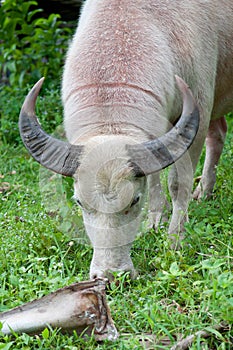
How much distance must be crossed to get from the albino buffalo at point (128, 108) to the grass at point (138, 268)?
21cm

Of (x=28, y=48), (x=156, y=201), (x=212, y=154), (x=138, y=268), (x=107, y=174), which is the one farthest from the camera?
(x=28, y=48)

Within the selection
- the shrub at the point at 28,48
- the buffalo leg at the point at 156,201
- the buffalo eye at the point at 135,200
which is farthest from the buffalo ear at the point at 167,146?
the shrub at the point at 28,48

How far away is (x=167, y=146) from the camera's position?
4.30m

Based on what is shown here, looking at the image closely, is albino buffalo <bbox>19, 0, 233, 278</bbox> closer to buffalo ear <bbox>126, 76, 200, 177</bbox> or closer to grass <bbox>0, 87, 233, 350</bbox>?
buffalo ear <bbox>126, 76, 200, 177</bbox>

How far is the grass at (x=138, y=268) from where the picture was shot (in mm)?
3668

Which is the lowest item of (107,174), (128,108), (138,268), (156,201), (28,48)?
(156,201)

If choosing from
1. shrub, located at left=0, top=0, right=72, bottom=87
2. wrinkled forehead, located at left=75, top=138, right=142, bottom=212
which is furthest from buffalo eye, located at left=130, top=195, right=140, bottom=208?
shrub, located at left=0, top=0, right=72, bottom=87

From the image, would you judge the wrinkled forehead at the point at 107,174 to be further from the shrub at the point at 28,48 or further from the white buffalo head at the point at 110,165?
the shrub at the point at 28,48

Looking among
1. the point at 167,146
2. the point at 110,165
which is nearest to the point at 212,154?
the point at 167,146

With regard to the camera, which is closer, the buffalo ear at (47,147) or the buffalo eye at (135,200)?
the buffalo ear at (47,147)

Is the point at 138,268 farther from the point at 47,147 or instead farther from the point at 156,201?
the point at 156,201

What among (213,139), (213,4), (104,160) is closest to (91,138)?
(104,160)

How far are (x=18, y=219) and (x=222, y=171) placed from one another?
2.32 meters

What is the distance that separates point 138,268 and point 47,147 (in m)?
1.17
